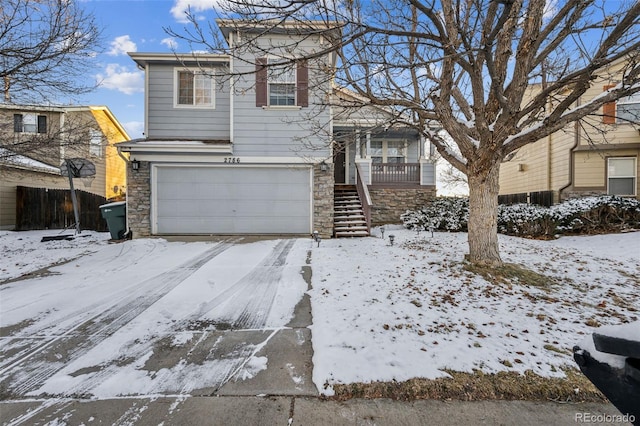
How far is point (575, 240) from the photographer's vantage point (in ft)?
28.1

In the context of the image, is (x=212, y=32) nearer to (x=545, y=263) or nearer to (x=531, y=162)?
(x=545, y=263)

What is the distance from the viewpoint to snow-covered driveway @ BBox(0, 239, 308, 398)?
2.51 meters

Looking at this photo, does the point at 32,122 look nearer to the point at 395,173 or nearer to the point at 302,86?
the point at 302,86

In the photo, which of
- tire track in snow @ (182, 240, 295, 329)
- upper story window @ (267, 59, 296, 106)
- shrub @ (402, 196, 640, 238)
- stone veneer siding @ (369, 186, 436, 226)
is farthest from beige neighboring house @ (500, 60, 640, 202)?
tire track in snow @ (182, 240, 295, 329)

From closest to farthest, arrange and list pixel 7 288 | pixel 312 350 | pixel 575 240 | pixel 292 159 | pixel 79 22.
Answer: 1. pixel 312 350
2. pixel 7 288
3. pixel 79 22
4. pixel 575 240
5. pixel 292 159

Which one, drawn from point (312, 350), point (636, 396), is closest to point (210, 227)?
point (312, 350)

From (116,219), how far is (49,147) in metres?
2.65

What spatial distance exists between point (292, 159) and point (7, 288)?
268 inches

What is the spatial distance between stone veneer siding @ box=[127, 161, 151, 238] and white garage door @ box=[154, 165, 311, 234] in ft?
1.02

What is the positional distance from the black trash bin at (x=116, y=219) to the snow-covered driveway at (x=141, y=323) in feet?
10.7

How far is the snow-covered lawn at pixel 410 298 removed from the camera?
2.71 m

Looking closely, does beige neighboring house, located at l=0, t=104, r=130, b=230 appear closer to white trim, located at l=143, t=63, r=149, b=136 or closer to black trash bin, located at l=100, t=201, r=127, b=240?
white trim, located at l=143, t=63, r=149, b=136

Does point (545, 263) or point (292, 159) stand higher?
point (292, 159)

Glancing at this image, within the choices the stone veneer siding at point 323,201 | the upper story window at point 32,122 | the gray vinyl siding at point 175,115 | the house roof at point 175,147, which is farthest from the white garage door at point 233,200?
the upper story window at point 32,122
